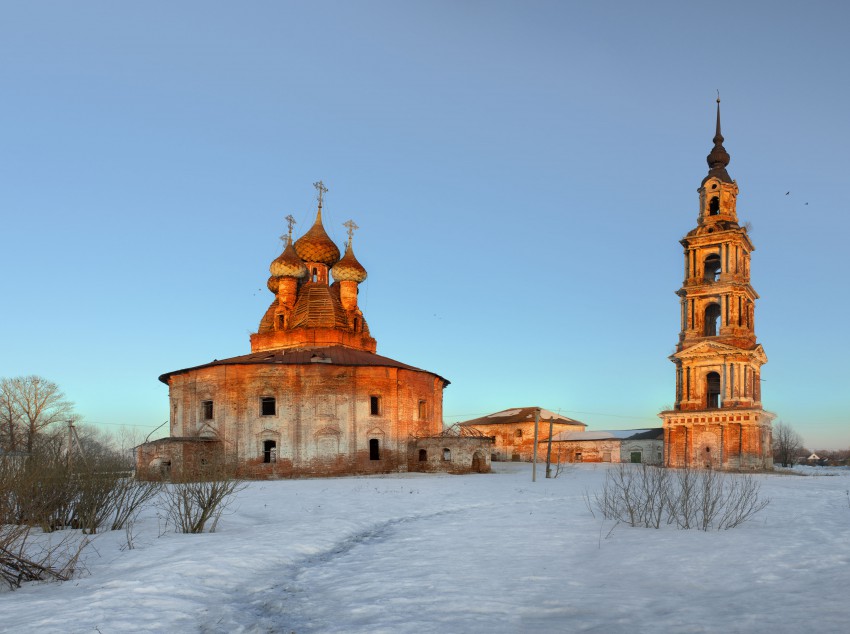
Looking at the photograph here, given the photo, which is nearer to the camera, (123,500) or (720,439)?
(123,500)

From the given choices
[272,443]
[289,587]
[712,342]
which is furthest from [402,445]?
[289,587]

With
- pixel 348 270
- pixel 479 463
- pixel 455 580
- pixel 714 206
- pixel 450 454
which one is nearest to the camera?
pixel 455 580

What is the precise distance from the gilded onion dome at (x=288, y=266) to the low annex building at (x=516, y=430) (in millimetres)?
18622

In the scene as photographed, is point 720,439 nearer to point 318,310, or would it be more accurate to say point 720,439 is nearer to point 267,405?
point 318,310

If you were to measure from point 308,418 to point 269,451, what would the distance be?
8.90 feet

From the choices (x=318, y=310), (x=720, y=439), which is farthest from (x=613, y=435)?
(x=318, y=310)

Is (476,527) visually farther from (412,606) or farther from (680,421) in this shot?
(680,421)

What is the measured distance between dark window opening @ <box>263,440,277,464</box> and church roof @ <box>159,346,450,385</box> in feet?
13.9

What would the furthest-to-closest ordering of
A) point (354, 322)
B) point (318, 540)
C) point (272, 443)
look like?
point (354, 322) < point (272, 443) < point (318, 540)

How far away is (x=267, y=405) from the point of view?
36.2m

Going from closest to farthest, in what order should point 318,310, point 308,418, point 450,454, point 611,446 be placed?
point 308,418 < point 450,454 < point 318,310 < point 611,446

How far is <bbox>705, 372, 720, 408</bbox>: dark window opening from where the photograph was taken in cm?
4166

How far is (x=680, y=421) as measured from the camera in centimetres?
4028

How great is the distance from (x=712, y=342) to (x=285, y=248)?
27.8 m
